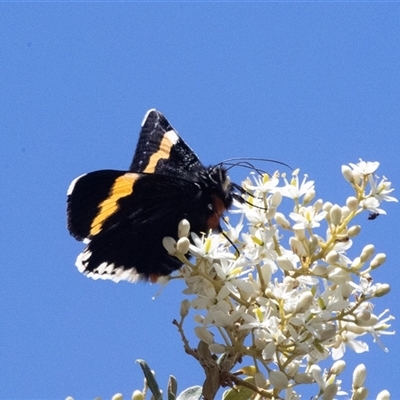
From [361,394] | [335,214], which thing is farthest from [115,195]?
[361,394]

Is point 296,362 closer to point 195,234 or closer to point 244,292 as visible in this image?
point 244,292

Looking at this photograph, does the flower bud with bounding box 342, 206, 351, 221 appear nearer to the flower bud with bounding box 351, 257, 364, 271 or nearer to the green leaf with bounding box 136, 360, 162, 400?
the flower bud with bounding box 351, 257, 364, 271

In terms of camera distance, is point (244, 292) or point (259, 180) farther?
Result: point (259, 180)

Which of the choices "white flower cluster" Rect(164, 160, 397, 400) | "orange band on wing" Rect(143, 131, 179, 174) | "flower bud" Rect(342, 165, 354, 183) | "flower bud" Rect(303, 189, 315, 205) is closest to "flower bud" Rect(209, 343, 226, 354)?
"white flower cluster" Rect(164, 160, 397, 400)

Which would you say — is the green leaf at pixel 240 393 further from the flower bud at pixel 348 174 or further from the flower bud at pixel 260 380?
the flower bud at pixel 348 174

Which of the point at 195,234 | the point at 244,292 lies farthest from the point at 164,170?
the point at 244,292

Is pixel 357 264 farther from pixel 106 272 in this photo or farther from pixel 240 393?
pixel 106 272

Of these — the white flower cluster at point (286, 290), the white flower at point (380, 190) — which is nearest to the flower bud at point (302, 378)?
the white flower cluster at point (286, 290)
